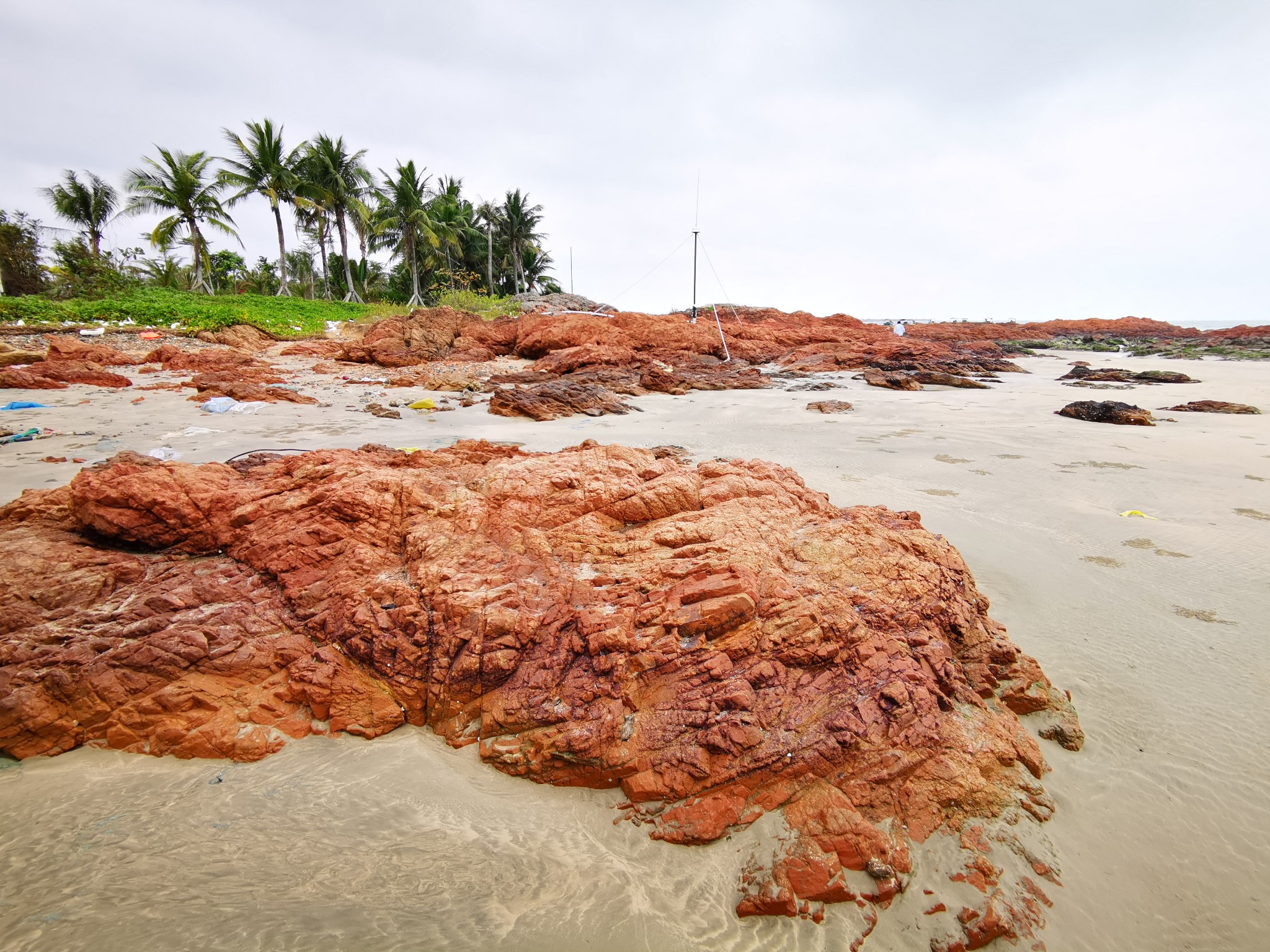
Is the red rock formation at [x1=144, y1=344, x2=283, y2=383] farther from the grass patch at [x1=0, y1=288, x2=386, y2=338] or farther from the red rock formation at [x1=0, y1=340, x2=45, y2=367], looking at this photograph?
the grass patch at [x1=0, y1=288, x2=386, y2=338]

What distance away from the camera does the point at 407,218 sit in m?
29.0

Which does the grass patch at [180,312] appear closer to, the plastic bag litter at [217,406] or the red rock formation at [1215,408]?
the plastic bag litter at [217,406]

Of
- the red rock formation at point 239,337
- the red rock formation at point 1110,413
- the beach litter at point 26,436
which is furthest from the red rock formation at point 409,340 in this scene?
the red rock formation at point 1110,413

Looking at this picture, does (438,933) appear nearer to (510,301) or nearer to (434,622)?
(434,622)

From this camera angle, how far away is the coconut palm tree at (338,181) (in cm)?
2773

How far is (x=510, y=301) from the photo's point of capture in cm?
2750

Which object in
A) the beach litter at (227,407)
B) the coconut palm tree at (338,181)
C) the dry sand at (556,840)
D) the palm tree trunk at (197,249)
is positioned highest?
the coconut palm tree at (338,181)

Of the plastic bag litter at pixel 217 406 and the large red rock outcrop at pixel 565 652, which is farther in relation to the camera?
the plastic bag litter at pixel 217 406

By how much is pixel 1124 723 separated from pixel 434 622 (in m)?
3.12

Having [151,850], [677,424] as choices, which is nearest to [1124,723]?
[151,850]

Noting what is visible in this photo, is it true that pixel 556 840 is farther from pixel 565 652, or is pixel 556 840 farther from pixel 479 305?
pixel 479 305

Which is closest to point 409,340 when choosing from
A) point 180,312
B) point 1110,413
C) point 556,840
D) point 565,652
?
point 180,312

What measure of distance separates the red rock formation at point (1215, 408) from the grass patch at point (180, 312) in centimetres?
2306

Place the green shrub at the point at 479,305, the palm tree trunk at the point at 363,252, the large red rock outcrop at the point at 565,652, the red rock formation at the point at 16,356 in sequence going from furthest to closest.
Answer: the palm tree trunk at the point at 363,252
the green shrub at the point at 479,305
the red rock formation at the point at 16,356
the large red rock outcrop at the point at 565,652
